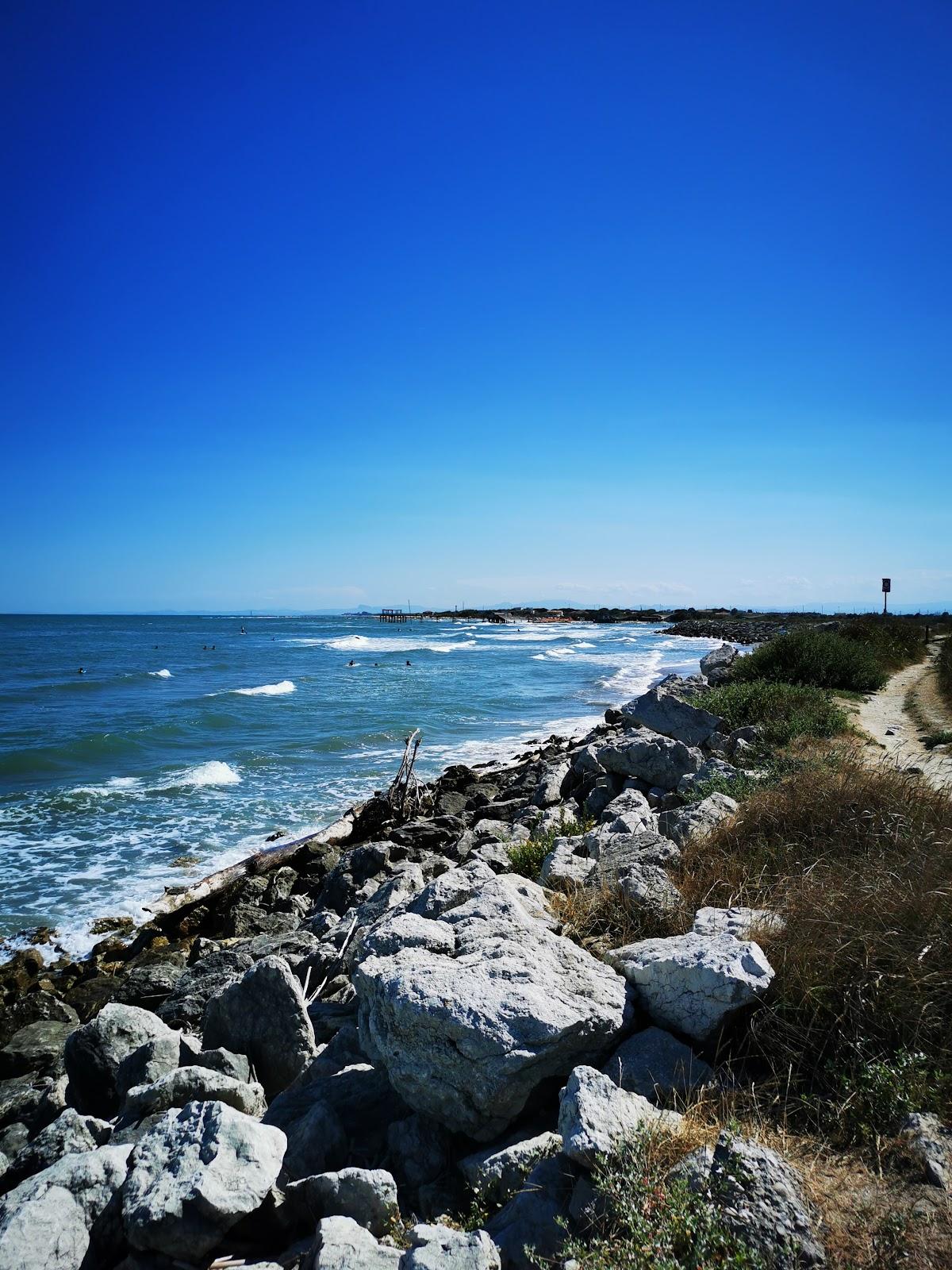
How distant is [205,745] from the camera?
21984 mm

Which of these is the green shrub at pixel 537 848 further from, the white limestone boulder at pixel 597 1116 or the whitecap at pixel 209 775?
the whitecap at pixel 209 775

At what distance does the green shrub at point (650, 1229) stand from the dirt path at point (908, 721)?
18.1ft

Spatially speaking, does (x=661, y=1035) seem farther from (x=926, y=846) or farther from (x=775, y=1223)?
(x=926, y=846)

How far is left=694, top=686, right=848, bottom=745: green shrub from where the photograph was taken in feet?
38.9

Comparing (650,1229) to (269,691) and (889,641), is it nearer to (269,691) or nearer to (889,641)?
(889,641)

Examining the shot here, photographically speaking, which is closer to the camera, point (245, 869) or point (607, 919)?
point (607, 919)

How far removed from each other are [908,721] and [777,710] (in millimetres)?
4455

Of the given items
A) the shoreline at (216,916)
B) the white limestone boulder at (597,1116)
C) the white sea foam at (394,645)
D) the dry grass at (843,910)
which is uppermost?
the dry grass at (843,910)

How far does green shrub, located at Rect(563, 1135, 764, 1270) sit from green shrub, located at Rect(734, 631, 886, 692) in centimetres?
1791

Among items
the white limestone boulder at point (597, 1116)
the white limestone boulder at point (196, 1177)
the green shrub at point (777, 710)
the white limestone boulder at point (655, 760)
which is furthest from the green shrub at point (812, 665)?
the white limestone boulder at point (196, 1177)

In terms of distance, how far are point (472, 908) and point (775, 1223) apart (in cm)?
258

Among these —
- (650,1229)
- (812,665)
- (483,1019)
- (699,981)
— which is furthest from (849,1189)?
(812,665)

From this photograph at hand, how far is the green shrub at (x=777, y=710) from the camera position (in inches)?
467

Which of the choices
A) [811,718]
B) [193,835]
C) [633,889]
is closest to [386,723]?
[193,835]
